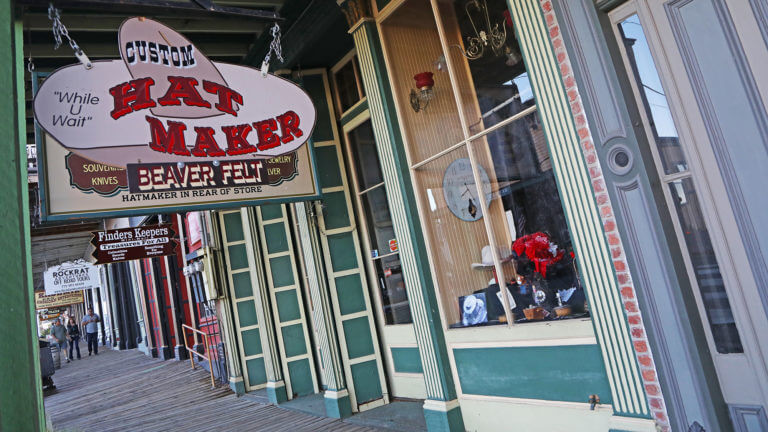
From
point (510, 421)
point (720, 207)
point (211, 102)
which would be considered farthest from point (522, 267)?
point (211, 102)

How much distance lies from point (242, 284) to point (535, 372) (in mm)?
5727

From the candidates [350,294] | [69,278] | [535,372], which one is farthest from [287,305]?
[69,278]

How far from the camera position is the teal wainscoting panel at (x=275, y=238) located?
7.05 m

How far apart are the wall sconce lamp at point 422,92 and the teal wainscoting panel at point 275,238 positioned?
3365mm

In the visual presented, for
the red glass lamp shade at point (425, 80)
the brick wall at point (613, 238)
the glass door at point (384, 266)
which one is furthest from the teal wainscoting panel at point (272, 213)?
the brick wall at point (613, 238)

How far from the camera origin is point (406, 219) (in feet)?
14.3

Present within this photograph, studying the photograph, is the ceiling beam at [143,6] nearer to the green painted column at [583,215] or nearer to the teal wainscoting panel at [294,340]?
the green painted column at [583,215]

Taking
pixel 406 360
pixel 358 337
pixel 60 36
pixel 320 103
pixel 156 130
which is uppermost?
pixel 320 103

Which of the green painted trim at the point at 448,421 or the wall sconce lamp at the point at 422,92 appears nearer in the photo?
the green painted trim at the point at 448,421

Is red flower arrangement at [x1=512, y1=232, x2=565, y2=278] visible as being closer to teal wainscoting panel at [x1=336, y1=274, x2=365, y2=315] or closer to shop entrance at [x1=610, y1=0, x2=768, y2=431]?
shop entrance at [x1=610, y1=0, x2=768, y2=431]

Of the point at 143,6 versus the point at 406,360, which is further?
the point at 406,360

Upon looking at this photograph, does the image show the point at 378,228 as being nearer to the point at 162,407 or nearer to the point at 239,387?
the point at 239,387

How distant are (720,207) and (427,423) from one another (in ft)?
9.41

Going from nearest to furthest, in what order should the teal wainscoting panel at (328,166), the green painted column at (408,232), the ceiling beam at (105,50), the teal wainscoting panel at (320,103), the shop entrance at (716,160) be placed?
1. the shop entrance at (716,160)
2. the green painted column at (408,232)
3. the ceiling beam at (105,50)
4. the teal wainscoting panel at (328,166)
5. the teal wainscoting panel at (320,103)
